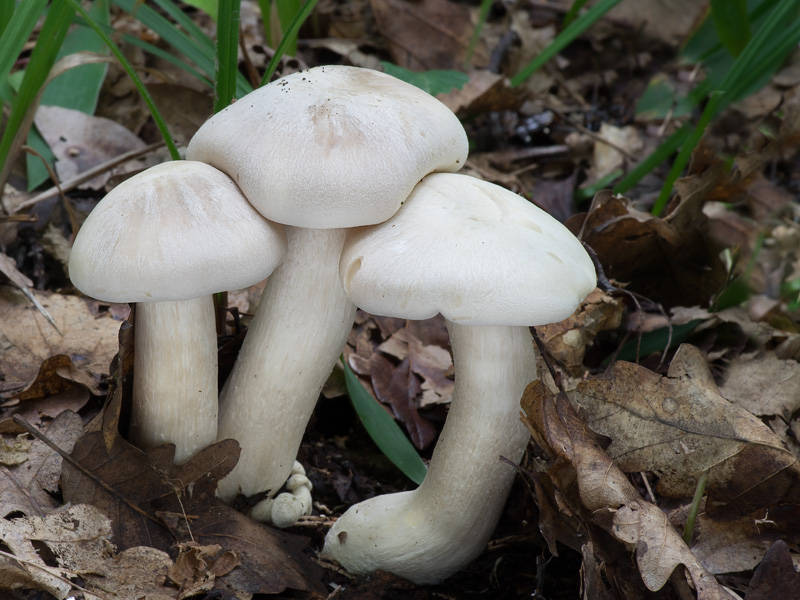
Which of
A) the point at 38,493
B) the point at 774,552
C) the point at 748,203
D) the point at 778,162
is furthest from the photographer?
the point at 778,162

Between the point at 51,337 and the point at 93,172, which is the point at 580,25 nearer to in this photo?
the point at 93,172

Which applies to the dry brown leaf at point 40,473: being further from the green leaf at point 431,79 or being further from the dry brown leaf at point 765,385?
the dry brown leaf at point 765,385

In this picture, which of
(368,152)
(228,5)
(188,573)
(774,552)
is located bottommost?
(188,573)

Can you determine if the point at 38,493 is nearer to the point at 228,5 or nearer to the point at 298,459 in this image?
the point at 298,459

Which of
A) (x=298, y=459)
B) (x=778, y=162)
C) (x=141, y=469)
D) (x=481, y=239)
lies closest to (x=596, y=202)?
(x=481, y=239)

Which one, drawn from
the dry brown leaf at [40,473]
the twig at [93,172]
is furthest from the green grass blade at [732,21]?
the dry brown leaf at [40,473]

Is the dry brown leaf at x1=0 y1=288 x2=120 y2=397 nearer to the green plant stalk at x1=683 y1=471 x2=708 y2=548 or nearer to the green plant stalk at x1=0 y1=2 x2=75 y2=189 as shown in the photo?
the green plant stalk at x1=0 y1=2 x2=75 y2=189

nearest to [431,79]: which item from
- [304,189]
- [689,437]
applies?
[304,189]
